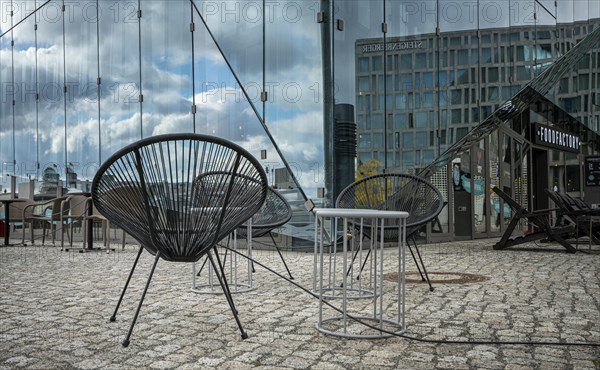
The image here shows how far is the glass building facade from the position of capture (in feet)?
26.1

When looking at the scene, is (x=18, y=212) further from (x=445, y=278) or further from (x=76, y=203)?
(x=445, y=278)

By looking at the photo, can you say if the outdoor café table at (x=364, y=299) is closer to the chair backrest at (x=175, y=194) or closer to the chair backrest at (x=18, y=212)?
the chair backrest at (x=175, y=194)

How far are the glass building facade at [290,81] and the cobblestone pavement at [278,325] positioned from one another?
3.33m

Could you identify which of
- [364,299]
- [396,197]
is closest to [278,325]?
[364,299]

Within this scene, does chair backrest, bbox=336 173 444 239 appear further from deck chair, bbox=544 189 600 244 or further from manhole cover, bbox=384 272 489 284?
deck chair, bbox=544 189 600 244

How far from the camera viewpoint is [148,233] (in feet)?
8.86

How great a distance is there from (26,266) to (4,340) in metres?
3.73

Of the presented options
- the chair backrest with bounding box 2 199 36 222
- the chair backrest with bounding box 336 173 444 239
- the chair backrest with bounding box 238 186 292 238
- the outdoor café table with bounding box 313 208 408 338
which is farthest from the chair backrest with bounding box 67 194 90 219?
the outdoor café table with bounding box 313 208 408 338

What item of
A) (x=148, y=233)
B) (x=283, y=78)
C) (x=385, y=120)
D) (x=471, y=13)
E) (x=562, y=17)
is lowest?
(x=148, y=233)

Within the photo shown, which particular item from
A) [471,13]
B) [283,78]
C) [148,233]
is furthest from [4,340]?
[471,13]

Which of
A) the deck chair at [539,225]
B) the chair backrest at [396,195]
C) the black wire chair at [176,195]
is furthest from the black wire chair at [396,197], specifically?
the deck chair at [539,225]

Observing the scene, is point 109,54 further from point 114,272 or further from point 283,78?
point 114,272

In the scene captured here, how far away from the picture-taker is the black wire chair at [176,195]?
2.68 metres

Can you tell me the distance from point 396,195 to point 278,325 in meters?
1.99
